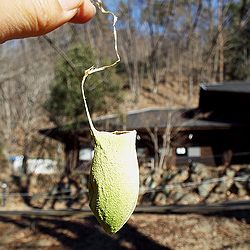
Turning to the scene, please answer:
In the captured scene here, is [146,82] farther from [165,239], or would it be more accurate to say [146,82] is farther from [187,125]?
[165,239]

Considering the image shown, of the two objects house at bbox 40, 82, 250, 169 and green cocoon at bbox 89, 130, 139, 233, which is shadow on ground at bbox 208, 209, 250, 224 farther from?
green cocoon at bbox 89, 130, 139, 233

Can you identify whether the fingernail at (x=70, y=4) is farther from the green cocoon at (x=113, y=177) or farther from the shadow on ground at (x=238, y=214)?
the shadow on ground at (x=238, y=214)

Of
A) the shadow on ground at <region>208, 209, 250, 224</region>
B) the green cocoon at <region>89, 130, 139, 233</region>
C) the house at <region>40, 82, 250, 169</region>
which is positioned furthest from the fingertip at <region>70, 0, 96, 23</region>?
the house at <region>40, 82, 250, 169</region>

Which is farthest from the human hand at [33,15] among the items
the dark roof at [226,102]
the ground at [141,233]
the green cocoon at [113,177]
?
the dark roof at [226,102]

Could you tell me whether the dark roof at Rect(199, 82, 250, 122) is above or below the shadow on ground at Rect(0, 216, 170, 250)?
above

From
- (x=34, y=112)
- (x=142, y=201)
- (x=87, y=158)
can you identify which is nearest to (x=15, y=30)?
(x=142, y=201)

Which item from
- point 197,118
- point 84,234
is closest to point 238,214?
point 84,234
